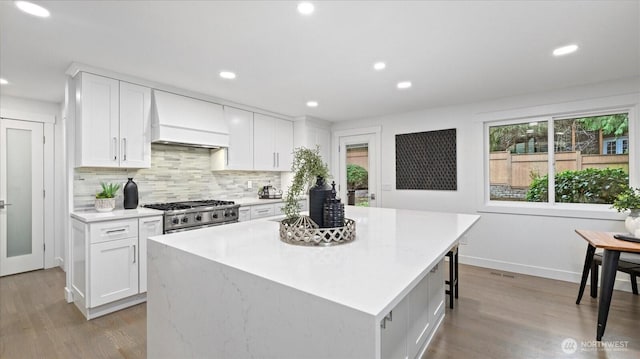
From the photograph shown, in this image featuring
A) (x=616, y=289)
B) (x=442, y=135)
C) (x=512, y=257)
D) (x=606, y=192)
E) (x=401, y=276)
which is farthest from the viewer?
(x=442, y=135)

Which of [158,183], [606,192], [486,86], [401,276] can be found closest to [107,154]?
[158,183]

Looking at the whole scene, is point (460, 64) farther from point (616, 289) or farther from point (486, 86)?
point (616, 289)

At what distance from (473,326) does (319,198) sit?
1937 mm

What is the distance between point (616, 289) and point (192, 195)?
5.16m

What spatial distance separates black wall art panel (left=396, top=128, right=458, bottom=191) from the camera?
14.4 feet

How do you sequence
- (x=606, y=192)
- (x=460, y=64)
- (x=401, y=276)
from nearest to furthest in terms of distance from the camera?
1. (x=401, y=276)
2. (x=460, y=64)
3. (x=606, y=192)

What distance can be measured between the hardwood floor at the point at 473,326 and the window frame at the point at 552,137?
34.9 inches

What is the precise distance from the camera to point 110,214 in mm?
2785

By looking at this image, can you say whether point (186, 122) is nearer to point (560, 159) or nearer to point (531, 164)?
point (531, 164)

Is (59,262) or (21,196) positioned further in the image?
(59,262)

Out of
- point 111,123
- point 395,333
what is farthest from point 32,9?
point 395,333

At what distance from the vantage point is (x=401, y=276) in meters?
0.98

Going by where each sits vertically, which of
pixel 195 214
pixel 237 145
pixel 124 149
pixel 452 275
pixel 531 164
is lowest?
pixel 452 275

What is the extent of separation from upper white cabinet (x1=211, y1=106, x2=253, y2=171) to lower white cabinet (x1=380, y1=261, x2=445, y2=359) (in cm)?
299
